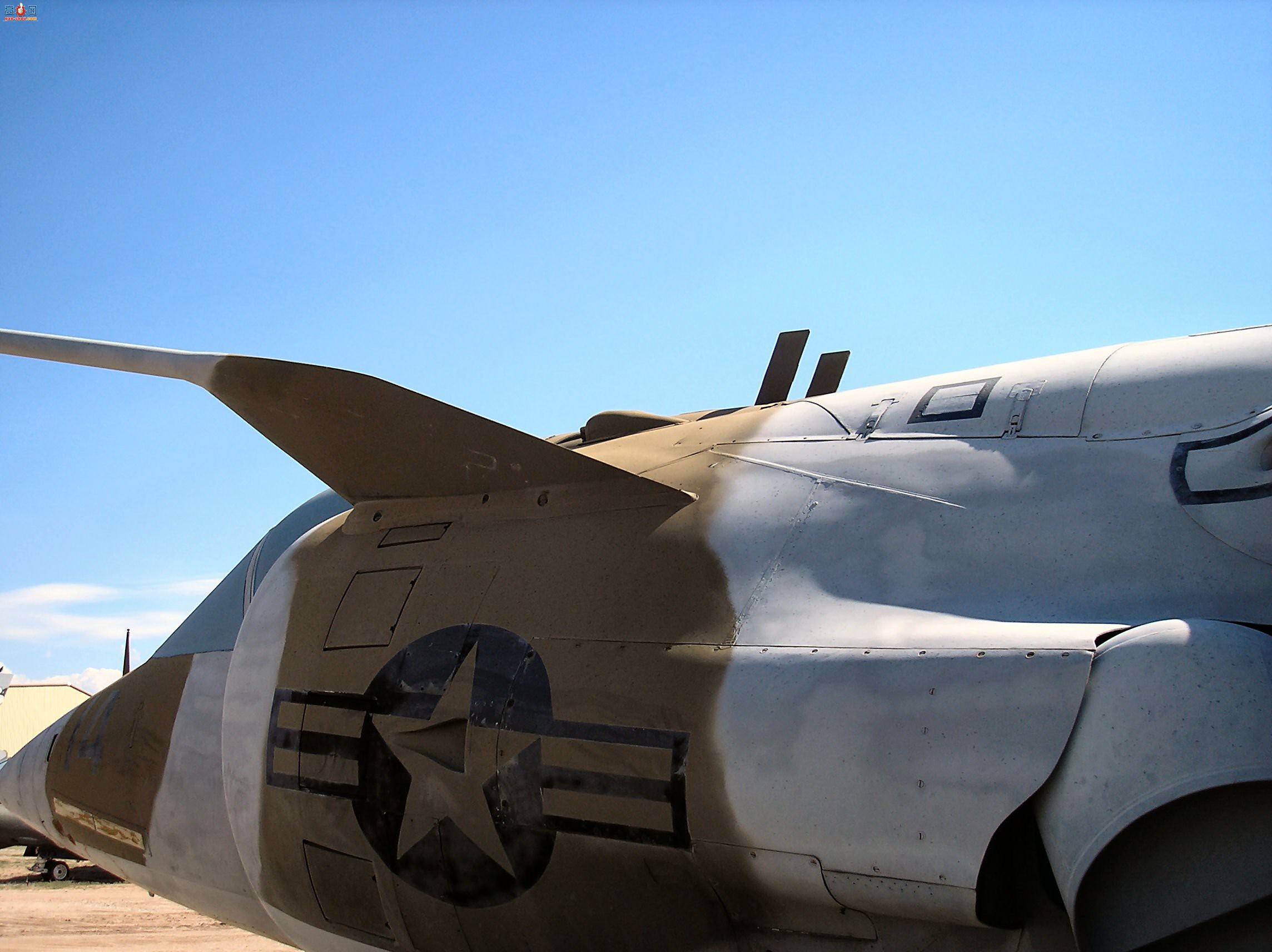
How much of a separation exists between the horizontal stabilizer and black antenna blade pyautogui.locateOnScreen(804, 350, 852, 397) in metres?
2.16

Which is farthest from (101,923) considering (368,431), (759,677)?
(759,677)

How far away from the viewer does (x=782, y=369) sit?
6.11m

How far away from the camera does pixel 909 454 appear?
4.02 meters

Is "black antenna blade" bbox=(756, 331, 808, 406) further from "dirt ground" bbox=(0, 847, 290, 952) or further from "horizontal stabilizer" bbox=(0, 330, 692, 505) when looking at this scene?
"dirt ground" bbox=(0, 847, 290, 952)

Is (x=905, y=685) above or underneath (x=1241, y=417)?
underneath

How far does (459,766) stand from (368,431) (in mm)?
1738

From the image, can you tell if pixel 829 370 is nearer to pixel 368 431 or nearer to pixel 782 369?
pixel 782 369

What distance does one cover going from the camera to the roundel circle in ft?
13.2

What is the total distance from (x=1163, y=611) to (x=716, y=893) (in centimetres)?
181

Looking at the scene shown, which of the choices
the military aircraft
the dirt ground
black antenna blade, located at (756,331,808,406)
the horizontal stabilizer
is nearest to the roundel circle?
the military aircraft

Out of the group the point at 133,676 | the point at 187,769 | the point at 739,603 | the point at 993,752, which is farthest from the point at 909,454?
the point at 133,676

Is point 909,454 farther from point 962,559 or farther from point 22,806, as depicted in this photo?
point 22,806

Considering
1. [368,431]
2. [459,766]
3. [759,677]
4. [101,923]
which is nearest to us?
[759,677]

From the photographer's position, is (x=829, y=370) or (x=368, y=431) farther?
(x=829, y=370)
